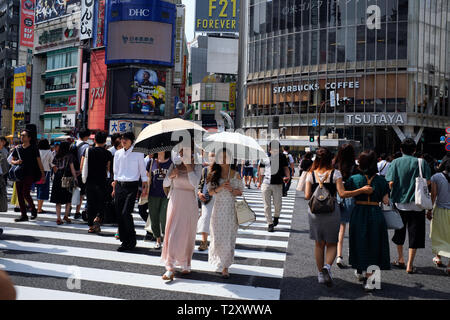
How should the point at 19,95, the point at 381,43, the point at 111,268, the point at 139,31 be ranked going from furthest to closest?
1. the point at 19,95
2. the point at 139,31
3. the point at 381,43
4. the point at 111,268

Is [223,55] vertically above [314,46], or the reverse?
[223,55]

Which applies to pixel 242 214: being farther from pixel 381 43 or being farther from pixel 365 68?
pixel 381 43

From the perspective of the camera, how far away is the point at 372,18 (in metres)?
43.6

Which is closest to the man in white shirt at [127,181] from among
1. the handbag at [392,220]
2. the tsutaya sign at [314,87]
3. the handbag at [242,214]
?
the handbag at [242,214]

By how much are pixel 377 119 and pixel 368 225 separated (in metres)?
40.6

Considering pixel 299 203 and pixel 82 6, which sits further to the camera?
pixel 82 6

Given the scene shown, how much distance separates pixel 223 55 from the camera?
61938 mm

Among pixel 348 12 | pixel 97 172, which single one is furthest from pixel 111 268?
pixel 348 12

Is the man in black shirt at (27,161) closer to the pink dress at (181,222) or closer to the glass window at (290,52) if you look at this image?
the pink dress at (181,222)

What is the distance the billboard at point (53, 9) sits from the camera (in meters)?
56.7
